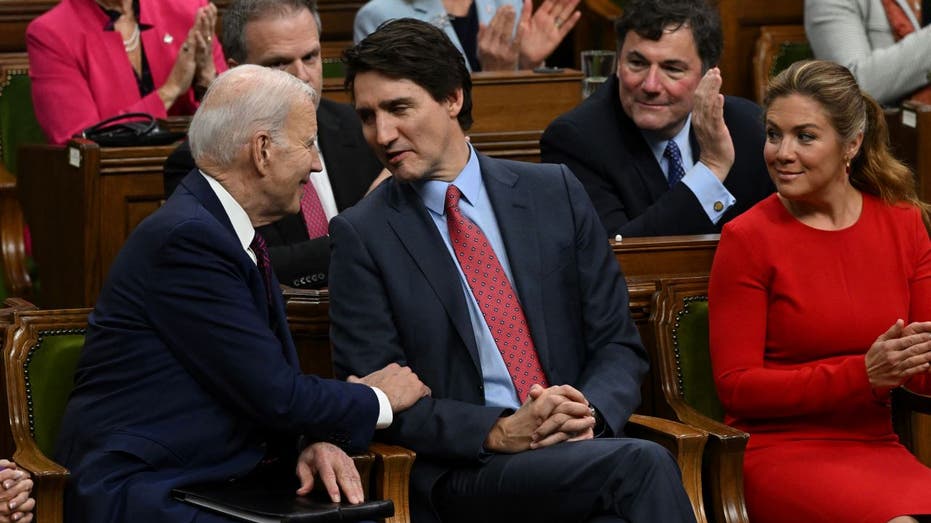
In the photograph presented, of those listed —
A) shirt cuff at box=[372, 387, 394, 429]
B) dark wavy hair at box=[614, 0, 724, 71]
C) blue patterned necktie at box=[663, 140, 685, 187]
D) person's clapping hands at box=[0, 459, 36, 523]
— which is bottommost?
person's clapping hands at box=[0, 459, 36, 523]

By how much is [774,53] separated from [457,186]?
2.92 m

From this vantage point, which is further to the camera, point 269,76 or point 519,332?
point 519,332

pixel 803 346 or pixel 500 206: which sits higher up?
pixel 500 206

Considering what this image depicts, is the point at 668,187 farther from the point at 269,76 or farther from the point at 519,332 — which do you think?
the point at 269,76

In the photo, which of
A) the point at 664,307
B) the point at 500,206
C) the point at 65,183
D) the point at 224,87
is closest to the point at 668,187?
the point at 664,307

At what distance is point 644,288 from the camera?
331 centimetres

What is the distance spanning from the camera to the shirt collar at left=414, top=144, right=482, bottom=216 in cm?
305

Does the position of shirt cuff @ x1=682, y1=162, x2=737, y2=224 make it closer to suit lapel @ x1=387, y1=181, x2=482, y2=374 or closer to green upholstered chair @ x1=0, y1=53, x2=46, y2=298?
suit lapel @ x1=387, y1=181, x2=482, y2=374

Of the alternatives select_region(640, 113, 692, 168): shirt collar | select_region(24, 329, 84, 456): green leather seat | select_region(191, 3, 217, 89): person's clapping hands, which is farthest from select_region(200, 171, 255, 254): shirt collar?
select_region(191, 3, 217, 89): person's clapping hands

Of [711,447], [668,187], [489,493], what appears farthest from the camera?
[668,187]

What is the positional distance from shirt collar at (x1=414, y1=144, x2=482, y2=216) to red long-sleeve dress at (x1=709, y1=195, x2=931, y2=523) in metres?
0.52

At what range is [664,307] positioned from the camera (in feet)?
10.7

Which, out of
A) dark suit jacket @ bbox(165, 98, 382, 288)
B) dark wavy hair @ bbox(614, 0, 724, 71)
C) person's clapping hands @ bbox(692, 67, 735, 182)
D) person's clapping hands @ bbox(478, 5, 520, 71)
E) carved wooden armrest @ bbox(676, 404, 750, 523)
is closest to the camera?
carved wooden armrest @ bbox(676, 404, 750, 523)

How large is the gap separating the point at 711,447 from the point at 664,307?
0.36 meters
